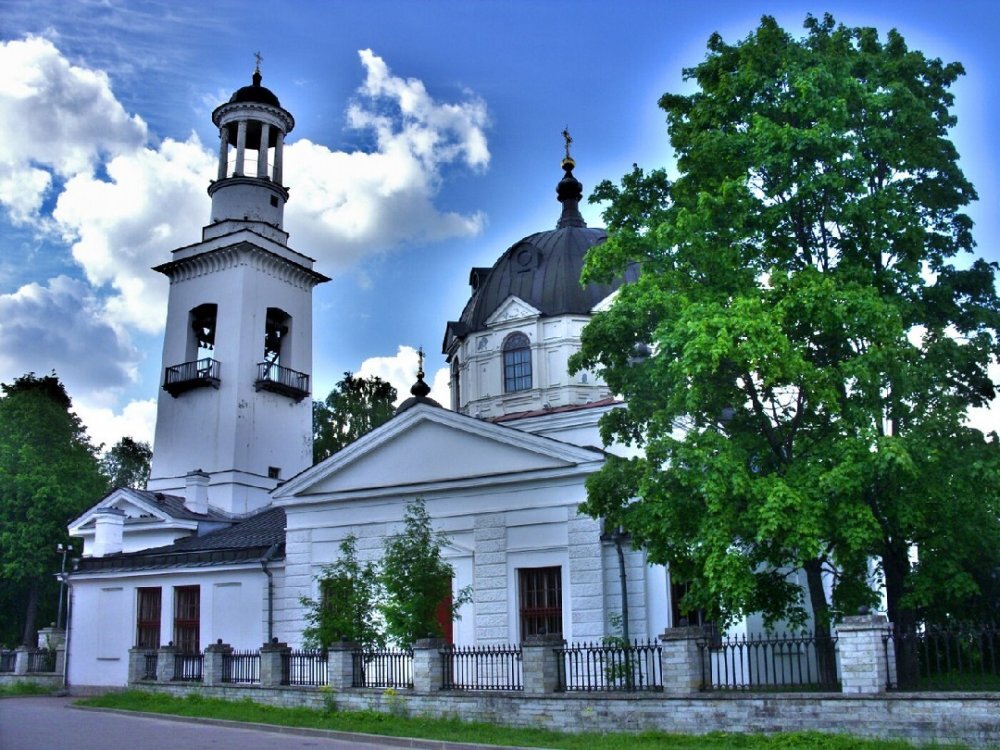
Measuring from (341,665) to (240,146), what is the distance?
75.6 feet

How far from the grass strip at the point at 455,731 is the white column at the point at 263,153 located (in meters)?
20.4

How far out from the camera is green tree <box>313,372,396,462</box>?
2138 inches

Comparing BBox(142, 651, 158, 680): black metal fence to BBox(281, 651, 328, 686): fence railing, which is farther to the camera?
BBox(142, 651, 158, 680): black metal fence

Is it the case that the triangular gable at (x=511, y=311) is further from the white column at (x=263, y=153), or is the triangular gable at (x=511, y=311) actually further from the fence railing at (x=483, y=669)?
the fence railing at (x=483, y=669)

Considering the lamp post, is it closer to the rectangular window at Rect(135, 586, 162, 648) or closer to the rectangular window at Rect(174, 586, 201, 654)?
the rectangular window at Rect(135, 586, 162, 648)

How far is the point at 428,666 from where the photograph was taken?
63.1ft

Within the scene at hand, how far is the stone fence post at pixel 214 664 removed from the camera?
77.5 feet

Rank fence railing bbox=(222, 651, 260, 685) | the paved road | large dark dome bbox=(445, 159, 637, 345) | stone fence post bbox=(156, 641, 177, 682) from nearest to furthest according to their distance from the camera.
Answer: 1. the paved road
2. fence railing bbox=(222, 651, 260, 685)
3. stone fence post bbox=(156, 641, 177, 682)
4. large dark dome bbox=(445, 159, 637, 345)

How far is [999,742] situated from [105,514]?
26793 millimetres

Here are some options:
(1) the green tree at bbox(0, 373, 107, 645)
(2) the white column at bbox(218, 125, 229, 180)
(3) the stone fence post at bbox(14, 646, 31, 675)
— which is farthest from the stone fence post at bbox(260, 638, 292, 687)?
(1) the green tree at bbox(0, 373, 107, 645)

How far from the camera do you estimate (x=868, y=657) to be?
14.0 meters

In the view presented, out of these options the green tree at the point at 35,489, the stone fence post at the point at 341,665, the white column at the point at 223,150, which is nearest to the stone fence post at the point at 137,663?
the stone fence post at the point at 341,665

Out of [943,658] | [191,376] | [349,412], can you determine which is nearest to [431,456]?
[943,658]

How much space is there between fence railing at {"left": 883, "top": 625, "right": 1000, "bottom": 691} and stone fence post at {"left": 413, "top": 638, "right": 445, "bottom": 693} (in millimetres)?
8208
